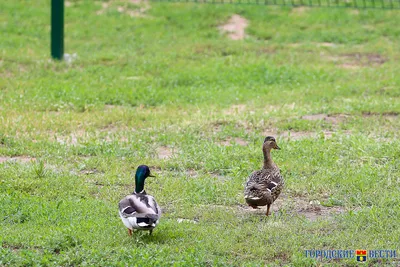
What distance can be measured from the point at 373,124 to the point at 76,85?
528 cm

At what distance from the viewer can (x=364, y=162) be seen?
9.98 m

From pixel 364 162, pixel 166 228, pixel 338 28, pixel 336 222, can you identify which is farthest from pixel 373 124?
pixel 338 28

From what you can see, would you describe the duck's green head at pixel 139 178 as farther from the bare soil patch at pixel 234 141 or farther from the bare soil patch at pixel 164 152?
the bare soil patch at pixel 234 141

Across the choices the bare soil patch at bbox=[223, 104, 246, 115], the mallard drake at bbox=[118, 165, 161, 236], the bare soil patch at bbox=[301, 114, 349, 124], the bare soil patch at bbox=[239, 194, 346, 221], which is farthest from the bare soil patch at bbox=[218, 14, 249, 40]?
the mallard drake at bbox=[118, 165, 161, 236]

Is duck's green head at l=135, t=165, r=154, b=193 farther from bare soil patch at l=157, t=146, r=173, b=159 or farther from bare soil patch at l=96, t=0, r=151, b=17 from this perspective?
bare soil patch at l=96, t=0, r=151, b=17

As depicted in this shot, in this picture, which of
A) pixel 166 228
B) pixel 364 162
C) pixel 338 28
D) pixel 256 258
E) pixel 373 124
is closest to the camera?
pixel 256 258

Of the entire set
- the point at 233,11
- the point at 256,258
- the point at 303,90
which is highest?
the point at 233,11

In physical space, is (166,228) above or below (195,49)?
below

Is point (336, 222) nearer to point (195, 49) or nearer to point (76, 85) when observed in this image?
point (76, 85)

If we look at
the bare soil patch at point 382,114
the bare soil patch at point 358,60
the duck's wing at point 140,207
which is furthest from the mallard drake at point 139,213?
the bare soil patch at point 358,60
